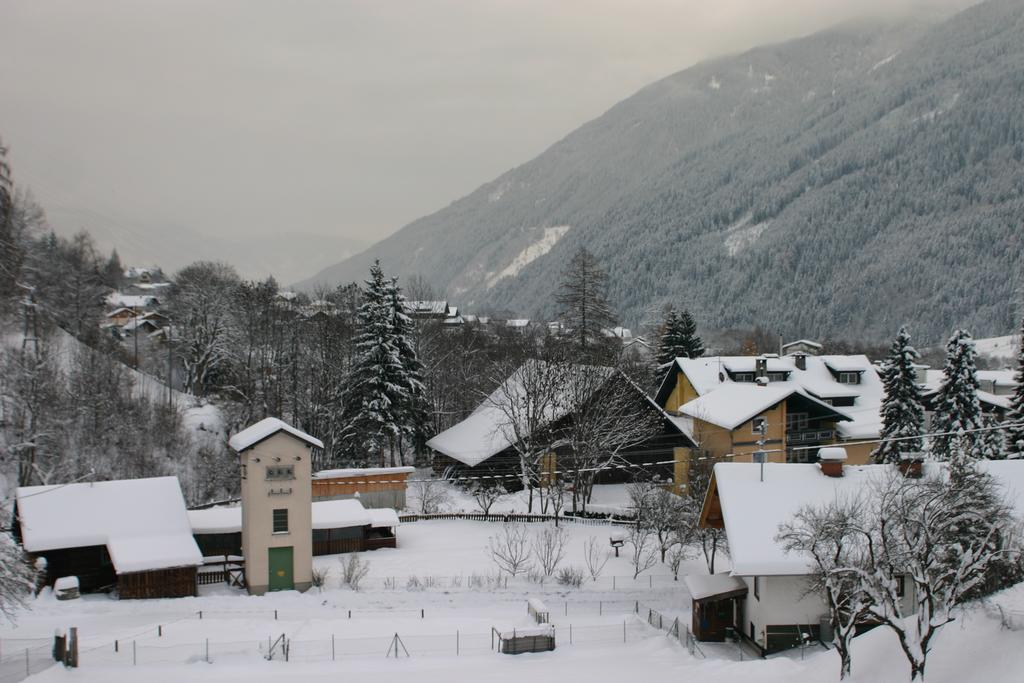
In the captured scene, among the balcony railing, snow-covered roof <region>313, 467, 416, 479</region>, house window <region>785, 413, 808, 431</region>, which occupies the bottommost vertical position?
snow-covered roof <region>313, 467, 416, 479</region>

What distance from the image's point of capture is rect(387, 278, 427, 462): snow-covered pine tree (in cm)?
5000

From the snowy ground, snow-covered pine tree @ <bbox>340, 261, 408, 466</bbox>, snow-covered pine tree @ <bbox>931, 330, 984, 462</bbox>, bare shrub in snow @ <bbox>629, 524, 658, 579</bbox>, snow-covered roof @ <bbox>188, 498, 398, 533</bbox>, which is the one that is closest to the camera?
the snowy ground

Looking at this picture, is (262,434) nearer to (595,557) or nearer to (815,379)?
(595,557)

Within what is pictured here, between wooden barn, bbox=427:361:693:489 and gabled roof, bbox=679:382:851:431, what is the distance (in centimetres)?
258

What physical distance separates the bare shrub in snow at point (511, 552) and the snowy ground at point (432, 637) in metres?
0.68

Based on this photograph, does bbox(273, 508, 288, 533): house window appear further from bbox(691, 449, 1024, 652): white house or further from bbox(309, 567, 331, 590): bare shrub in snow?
bbox(691, 449, 1024, 652): white house

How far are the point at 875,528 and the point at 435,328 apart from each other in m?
52.6

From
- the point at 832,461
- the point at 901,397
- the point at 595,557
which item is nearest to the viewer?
the point at 832,461

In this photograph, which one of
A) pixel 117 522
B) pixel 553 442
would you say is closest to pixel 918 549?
pixel 117 522

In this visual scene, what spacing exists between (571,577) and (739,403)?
25211 mm

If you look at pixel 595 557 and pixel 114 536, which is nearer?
pixel 114 536

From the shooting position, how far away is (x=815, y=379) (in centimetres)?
6150

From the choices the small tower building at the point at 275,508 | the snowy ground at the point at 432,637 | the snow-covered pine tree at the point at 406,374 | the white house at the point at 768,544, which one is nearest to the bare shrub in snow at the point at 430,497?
the snow-covered pine tree at the point at 406,374

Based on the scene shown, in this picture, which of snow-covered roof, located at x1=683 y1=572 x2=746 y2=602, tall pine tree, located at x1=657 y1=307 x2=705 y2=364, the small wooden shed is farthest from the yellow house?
the small wooden shed
